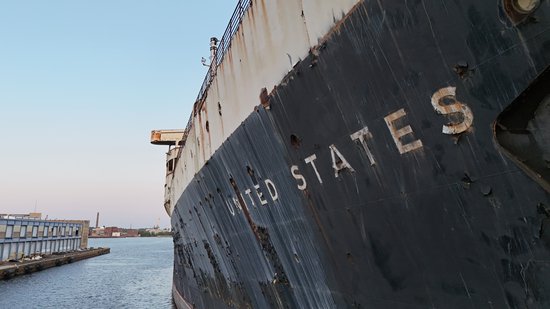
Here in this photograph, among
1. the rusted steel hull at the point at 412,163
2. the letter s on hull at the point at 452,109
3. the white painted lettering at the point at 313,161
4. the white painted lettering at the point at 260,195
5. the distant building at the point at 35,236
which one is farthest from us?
the distant building at the point at 35,236

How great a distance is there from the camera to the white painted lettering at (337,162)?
3.59 metres

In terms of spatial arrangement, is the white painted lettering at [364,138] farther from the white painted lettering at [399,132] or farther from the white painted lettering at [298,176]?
the white painted lettering at [298,176]

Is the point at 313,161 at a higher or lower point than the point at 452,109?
higher

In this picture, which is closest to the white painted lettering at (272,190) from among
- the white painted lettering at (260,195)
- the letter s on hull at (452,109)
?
the white painted lettering at (260,195)

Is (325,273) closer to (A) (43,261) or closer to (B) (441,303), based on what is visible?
(B) (441,303)

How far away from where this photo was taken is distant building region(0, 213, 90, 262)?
134ft

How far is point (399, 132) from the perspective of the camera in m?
2.97

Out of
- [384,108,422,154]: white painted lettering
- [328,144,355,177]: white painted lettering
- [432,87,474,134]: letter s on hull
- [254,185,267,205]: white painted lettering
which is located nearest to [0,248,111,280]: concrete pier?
[254,185,267,205]: white painted lettering

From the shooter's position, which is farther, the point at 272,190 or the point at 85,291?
the point at 85,291

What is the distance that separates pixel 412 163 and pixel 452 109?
21.6 inches

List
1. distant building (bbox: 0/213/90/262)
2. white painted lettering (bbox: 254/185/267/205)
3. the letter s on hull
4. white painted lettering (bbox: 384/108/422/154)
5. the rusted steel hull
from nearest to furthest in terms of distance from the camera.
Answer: the rusted steel hull < the letter s on hull < white painted lettering (bbox: 384/108/422/154) < white painted lettering (bbox: 254/185/267/205) < distant building (bbox: 0/213/90/262)

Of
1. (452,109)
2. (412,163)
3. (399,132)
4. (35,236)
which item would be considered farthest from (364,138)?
(35,236)

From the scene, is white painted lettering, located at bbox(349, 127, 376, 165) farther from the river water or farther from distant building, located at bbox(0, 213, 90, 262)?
distant building, located at bbox(0, 213, 90, 262)

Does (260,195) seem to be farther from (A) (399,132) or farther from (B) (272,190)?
(A) (399,132)
